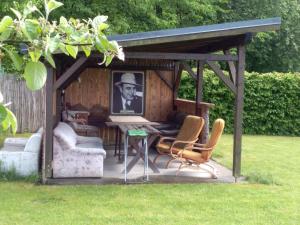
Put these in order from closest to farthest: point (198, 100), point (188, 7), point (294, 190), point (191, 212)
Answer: point (191, 212) < point (294, 190) < point (198, 100) < point (188, 7)

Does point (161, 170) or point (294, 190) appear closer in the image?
point (294, 190)

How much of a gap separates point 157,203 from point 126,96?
7.36 metres

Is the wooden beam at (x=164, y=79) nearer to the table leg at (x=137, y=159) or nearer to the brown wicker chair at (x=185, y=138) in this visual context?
the brown wicker chair at (x=185, y=138)

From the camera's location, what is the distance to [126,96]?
45.4 ft

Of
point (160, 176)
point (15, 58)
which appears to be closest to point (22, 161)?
point (160, 176)

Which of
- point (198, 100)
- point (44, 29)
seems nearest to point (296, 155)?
point (198, 100)

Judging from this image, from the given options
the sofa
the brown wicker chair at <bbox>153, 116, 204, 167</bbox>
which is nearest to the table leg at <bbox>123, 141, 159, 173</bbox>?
the brown wicker chair at <bbox>153, 116, 204, 167</bbox>

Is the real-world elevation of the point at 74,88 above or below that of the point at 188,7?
below

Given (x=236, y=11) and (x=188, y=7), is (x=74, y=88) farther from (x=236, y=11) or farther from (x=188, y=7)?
(x=236, y=11)

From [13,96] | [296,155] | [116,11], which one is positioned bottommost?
[296,155]

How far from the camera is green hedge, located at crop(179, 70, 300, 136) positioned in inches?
697

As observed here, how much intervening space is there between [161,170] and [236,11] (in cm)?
1792

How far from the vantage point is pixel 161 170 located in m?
9.29

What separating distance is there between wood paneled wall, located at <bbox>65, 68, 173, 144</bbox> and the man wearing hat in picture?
0.28m
